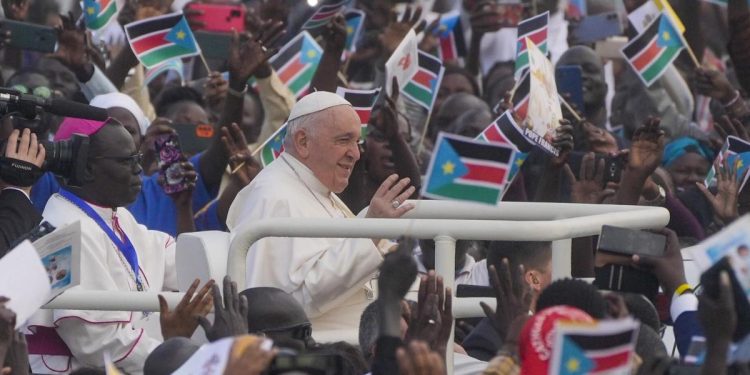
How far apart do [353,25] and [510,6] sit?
1.79 m

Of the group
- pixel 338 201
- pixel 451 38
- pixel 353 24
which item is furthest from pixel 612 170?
pixel 451 38

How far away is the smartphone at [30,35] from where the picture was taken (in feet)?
37.1

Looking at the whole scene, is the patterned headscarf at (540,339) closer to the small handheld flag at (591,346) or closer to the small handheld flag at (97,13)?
the small handheld flag at (591,346)

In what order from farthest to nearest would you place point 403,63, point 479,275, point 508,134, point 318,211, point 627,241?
point 403,63
point 508,134
point 479,275
point 318,211
point 627,241

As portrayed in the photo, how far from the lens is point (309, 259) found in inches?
289

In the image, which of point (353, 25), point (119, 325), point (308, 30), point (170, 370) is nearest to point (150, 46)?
point (308, 30)

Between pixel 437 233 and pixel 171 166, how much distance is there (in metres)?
3.40

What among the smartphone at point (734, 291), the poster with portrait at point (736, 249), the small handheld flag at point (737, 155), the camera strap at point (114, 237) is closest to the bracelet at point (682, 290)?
the smartphone at point (734, 291)

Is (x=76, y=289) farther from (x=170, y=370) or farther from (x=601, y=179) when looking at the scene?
(x=601, y=179)

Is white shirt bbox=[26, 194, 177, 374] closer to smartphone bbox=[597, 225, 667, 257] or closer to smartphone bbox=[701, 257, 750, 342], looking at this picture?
smartphone bbox=[597, 225, 667, 257]

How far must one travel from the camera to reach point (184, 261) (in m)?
6.98

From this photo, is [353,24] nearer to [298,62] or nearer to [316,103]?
[298,62]

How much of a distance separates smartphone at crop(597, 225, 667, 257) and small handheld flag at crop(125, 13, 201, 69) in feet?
18.0

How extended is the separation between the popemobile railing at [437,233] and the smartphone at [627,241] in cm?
16
